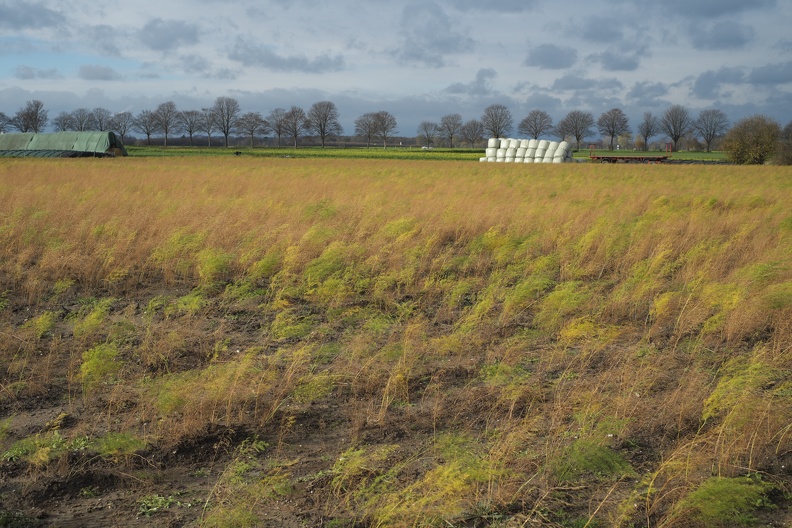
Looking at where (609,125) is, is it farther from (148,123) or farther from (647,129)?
(148,123)

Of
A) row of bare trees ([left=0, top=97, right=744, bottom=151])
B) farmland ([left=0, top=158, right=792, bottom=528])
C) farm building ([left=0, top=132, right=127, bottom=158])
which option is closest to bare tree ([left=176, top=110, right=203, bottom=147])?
row of bare trees ([left=0, top=97, right=744, bottom=151])

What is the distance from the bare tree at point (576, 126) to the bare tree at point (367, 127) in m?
33.6

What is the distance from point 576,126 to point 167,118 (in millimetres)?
70581

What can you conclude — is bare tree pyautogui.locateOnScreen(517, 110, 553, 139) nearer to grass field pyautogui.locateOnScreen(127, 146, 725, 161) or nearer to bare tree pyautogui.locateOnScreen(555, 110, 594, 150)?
bare tree pyautogui.locateOnScreen(555, 110, 594, 150)

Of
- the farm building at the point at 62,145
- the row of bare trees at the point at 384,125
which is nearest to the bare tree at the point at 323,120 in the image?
the row of bare trees at the point at 384,125

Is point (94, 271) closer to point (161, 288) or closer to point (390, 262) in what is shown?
point (161, 288)

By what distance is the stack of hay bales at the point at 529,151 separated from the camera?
51094 millimetres

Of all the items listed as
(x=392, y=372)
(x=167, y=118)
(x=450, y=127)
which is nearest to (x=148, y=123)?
(x=167, y=118)

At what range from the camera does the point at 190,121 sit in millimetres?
116000

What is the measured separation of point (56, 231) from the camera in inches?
461

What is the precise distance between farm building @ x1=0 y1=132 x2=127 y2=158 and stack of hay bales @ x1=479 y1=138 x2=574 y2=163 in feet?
94.9

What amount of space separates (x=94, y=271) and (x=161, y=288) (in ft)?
3.71

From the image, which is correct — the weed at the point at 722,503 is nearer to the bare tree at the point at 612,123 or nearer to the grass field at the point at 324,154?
the grass field at the point at 324,154

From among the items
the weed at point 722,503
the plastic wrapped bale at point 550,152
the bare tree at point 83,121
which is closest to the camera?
the weed at point 722,503
